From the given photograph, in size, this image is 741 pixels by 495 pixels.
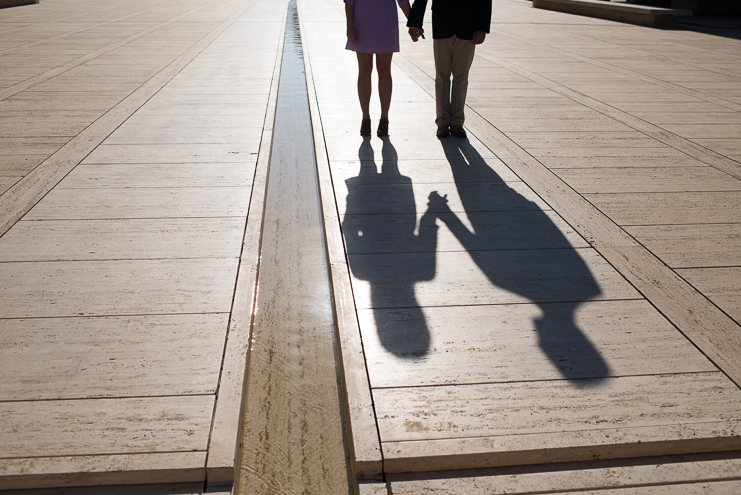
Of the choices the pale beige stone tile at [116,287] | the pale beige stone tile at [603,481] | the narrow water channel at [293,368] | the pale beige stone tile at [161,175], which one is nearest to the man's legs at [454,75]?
the narrow water channel at [293,368]

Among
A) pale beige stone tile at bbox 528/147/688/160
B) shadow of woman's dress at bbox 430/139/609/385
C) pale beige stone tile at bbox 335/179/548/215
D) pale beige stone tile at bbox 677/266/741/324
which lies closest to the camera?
shadow of woman's dress at bbox 430/139/609/385

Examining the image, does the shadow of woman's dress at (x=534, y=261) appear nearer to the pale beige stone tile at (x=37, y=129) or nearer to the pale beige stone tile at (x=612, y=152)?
the pale beige stone tile at (x=612, y=152)

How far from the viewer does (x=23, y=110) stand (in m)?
7.22

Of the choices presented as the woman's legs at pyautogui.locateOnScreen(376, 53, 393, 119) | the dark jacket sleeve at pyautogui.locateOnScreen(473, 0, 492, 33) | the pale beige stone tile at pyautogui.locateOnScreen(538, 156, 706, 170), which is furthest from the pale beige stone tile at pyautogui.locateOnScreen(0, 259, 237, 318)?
the dark jacket sleeve at pyautogui.locateOnScreen(473, 0, 492, 33)

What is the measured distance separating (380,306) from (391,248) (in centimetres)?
75

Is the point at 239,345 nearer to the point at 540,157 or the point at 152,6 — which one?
the point at 540,157

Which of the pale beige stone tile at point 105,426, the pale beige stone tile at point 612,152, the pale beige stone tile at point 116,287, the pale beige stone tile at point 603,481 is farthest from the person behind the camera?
the pale beige stone tile at point 612,152

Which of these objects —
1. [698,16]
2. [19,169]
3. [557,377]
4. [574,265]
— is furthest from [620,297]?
[698,16]

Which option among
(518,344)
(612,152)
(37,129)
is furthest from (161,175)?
(612,152)

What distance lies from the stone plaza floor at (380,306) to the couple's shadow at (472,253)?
0.07 ft

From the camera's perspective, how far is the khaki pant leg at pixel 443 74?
6020mm

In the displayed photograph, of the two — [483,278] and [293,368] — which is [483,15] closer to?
[483,278]

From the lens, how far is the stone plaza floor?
7.36 feet

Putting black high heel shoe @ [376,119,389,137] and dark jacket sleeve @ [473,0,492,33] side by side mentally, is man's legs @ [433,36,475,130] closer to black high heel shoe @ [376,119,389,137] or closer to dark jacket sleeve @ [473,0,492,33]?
dark jacket sleeve @ [473,0,492,33]
